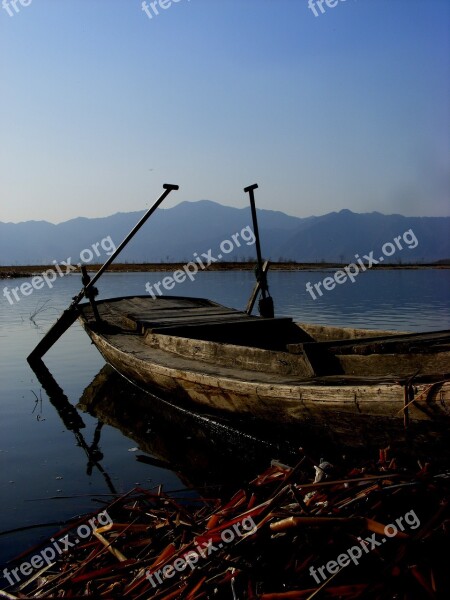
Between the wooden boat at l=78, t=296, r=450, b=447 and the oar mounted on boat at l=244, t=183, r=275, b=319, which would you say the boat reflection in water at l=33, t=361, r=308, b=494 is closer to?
the wooden boat at l=78, t=296, r=450, b=447

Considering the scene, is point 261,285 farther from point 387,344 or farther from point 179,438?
point 387,344

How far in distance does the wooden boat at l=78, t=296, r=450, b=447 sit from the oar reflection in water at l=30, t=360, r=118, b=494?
4.04ft

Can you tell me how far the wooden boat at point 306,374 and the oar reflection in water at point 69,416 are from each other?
123cm

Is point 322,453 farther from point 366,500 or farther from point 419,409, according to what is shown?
point 366,500

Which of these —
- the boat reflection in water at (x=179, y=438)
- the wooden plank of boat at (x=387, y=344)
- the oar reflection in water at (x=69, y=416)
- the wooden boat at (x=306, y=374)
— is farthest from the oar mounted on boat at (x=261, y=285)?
the wooden plank of boat at (x=387, y=344)

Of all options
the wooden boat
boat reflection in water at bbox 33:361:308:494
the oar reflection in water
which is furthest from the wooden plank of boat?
the oar reflection in water

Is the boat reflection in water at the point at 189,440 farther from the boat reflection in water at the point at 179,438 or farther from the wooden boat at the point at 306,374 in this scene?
the wooden boat at the point at 306,374

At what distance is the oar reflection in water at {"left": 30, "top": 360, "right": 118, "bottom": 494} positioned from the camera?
7.11 m

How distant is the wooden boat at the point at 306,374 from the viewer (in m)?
5.08

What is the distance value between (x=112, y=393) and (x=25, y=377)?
8.55ft

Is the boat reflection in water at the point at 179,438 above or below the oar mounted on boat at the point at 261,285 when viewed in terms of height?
below

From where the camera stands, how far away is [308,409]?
229 inches

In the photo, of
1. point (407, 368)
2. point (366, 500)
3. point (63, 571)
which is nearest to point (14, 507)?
point (63, 571)

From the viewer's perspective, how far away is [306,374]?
6.56 m
